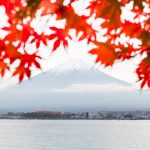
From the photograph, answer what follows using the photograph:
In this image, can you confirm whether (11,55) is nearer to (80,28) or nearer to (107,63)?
(80,28)

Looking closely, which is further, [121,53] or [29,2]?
[121,53]

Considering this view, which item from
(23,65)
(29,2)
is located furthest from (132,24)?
(29,2)

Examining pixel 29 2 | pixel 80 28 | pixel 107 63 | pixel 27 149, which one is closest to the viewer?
pixel 29 2

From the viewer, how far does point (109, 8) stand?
158 inches

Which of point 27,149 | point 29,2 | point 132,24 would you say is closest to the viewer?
point 29,2

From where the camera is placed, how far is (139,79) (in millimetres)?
5777

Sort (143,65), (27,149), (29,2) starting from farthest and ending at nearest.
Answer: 1. (27,149)
2. (143,65)
3. (29,2)

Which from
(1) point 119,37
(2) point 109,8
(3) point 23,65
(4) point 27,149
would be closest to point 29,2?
(2) point 109,8

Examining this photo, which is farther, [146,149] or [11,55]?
[146,149]

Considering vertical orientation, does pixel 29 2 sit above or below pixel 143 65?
above

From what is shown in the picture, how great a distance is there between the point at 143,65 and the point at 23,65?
4.83 feet

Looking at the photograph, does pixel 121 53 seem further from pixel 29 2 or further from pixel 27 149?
pixel 27 149

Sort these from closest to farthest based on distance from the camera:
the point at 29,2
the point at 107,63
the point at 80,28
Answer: the point at 29,2 → the point at 107,63 → the point at 80,28

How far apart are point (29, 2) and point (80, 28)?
3.67 ft
